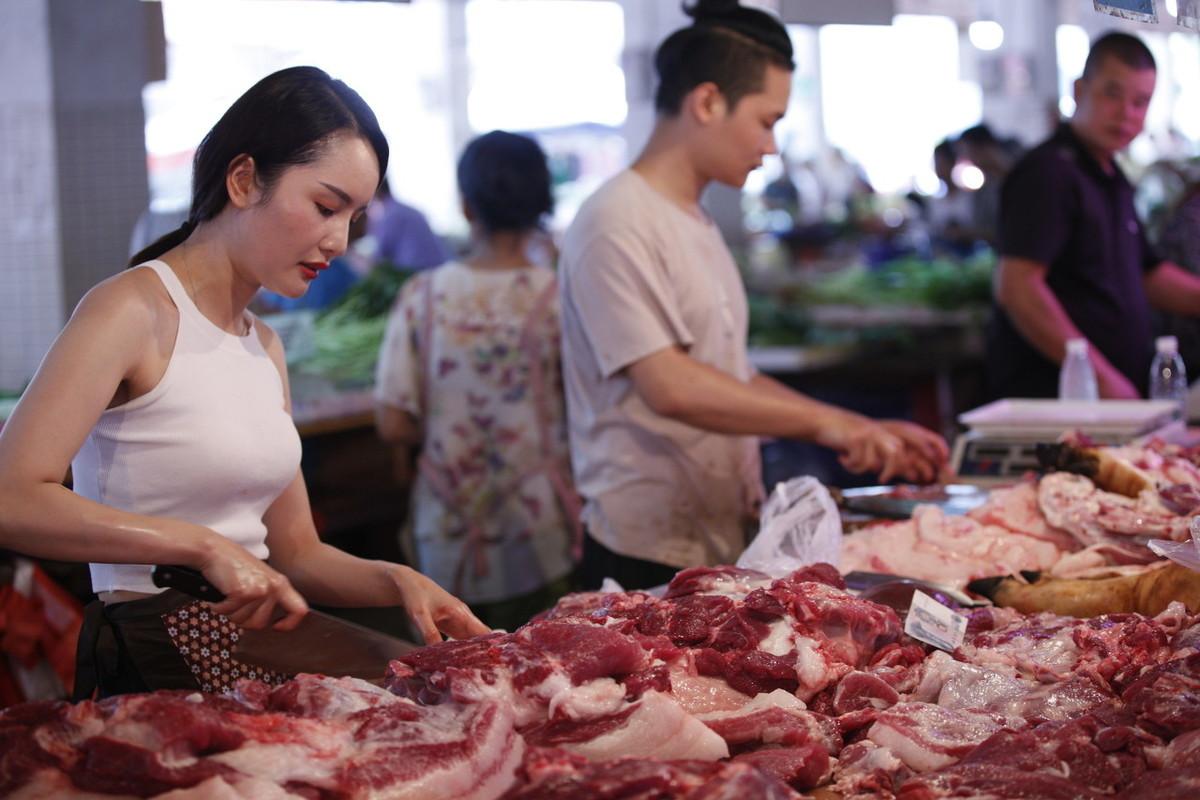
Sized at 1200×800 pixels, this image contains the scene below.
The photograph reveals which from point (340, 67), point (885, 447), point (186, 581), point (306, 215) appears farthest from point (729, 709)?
point (340, 67)

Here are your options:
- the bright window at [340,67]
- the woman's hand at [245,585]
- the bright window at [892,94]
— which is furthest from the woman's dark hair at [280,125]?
the bright window at [892,94]

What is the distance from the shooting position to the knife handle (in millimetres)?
2082

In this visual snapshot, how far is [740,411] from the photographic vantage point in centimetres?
362

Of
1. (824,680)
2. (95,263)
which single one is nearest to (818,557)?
(824,680)

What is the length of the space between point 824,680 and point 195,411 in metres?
1.23

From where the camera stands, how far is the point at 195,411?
2418 millimetres

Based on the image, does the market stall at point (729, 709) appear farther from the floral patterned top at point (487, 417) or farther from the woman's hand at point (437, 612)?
the floral patterned top at point (487, 417)

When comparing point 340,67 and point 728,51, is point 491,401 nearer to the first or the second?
point 728,51

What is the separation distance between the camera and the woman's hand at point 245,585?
81.5 inches

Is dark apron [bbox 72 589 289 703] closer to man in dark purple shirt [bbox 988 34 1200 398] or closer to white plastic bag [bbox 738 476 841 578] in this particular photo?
white plastic bag [bbox 738 476 841 578]

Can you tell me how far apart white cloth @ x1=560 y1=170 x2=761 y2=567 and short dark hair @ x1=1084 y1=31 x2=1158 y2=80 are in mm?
2548

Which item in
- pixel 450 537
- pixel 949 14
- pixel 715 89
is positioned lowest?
pixel 450 537

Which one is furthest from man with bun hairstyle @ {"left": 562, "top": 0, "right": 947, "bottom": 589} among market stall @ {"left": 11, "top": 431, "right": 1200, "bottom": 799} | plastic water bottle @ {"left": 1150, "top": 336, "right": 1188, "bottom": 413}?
plastic water bottle @ {"left": 1150, "top": 336, "right": 1188, "bottom": 413}

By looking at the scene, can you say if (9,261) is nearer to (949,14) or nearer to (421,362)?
(421,362)
